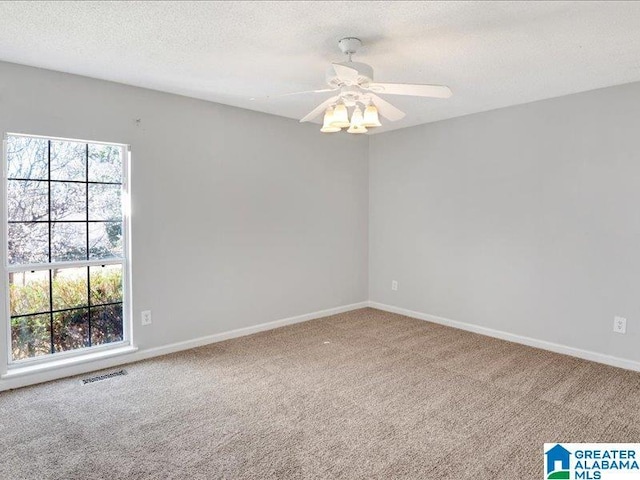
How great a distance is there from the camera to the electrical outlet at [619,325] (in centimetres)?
329

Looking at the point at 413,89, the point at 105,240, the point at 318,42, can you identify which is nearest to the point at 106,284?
the point at 105,240

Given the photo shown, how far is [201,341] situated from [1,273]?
1673mm

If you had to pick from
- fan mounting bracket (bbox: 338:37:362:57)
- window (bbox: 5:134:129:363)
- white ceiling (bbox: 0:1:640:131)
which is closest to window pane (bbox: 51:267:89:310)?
window (bbox: 5:134:129:363)

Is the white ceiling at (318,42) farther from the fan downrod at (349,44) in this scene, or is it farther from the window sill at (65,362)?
the window sill at (65,362)

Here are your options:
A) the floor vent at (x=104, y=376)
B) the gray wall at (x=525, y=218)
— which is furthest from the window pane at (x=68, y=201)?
the gray wall at (x=525, y=218)

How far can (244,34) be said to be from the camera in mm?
2352

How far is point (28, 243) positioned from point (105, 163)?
85 cm

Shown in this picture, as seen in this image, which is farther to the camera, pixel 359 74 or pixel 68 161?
pixel 68 161

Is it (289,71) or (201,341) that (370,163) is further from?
(201,341)

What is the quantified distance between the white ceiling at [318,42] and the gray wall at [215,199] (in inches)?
10.3

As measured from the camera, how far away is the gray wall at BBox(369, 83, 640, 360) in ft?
10.8

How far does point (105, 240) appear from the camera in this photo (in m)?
3.38

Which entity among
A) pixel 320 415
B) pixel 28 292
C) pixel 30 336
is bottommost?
pixel 320 415

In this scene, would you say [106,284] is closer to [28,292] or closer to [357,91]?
[28,292]
